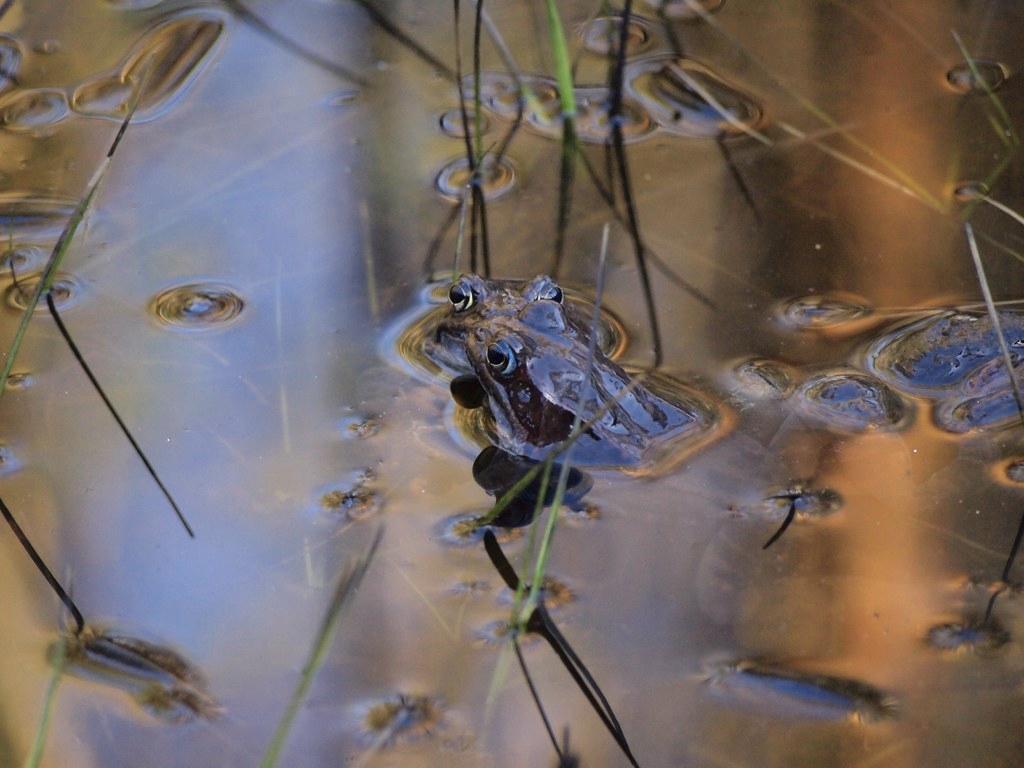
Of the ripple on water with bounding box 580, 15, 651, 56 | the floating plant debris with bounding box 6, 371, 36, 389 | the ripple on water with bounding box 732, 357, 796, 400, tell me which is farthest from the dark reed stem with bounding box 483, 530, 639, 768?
the ripple on water with bounding box 580, 15, 651, 56

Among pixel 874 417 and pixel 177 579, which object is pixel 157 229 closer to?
pixel 177 579

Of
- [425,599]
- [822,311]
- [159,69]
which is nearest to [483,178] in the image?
[822,311]

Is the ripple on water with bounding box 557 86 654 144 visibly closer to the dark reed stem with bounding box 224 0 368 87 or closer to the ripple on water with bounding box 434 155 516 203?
the ripple on water with bounding box 434 155 516 203

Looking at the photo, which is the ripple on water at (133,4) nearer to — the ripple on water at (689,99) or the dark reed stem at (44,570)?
the ripple on water at (689,99)

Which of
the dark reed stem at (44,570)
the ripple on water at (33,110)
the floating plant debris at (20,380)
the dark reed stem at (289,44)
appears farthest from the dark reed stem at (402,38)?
the dark reed stem at (44,570)

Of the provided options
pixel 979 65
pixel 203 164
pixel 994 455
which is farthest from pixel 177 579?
pixel 979 65
